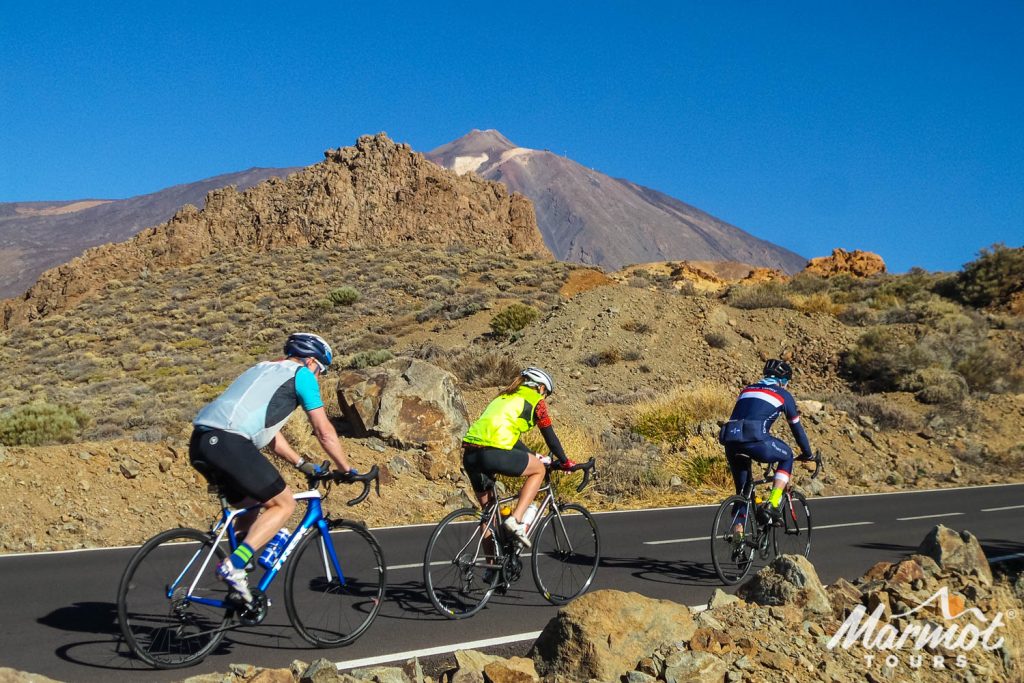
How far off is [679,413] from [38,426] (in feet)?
41.9

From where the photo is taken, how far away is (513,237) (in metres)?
60.6

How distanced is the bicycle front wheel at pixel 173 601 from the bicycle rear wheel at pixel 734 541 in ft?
15.1

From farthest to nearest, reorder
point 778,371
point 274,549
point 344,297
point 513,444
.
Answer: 1. point 344,297
2. point 778,371
3. point 513,444
4. point 274,549

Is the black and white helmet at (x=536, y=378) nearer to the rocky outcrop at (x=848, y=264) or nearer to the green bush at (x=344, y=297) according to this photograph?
the green bush at (x=344, y=297)

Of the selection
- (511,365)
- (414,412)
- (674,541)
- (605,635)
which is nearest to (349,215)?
(511,365)

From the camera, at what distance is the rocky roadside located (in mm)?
4742

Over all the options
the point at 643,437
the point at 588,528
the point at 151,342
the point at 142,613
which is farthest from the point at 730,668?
the point at 151,342

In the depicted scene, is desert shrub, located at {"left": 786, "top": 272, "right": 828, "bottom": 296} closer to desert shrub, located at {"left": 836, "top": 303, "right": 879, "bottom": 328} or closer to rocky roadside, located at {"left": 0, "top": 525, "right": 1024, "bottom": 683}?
desert shrub, located at {"left": 836, "top": 303, "right": 879, "bottom": 328}

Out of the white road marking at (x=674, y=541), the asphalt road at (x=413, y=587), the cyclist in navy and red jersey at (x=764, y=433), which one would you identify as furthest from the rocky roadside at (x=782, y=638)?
the white road marking at (x=674, y=541)

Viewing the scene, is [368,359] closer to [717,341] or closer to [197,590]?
[717,341]

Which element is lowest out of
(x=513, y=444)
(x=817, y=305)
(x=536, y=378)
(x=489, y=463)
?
(x=489, y=463)

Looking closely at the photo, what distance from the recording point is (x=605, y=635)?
193 inches

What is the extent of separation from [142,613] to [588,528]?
3638 millimetres

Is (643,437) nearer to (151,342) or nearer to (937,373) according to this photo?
(937,373)
